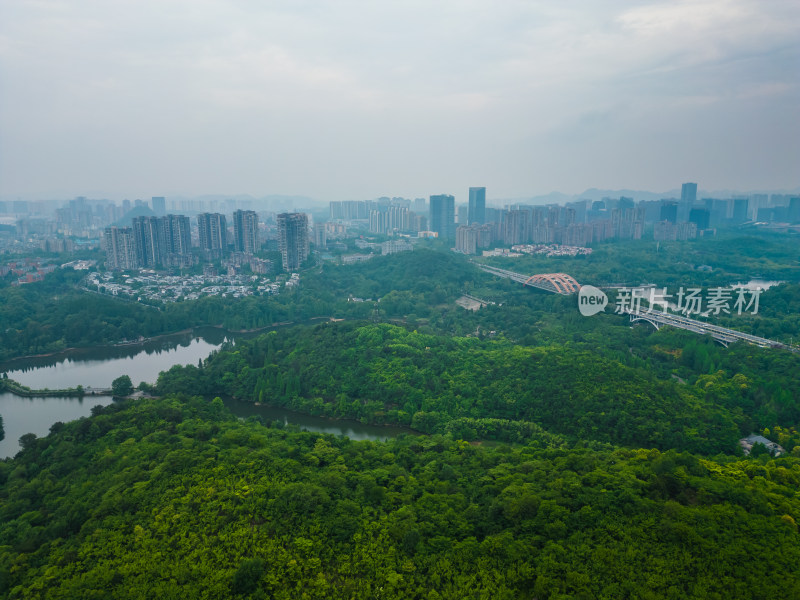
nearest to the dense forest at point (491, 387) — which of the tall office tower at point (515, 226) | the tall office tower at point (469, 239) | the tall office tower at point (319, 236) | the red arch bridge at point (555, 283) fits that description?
the red arch bridge at point (555, 283)

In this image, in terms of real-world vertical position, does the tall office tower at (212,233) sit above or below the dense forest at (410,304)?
above

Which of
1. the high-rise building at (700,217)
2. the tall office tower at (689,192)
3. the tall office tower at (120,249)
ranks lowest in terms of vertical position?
the tall office tower at (120,249)

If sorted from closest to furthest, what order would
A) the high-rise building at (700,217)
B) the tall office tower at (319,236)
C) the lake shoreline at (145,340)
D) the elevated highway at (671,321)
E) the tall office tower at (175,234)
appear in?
1. the elevated highway at (671,321)
2. the lake shoreline at (145,340)
3. the tall office tower at (175,234)
4. the tall office tower at (319,236)
5. the high-rise building at (700,217)

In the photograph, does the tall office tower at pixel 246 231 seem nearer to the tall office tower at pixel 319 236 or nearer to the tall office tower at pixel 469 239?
the tall office tower at pixel 319 236

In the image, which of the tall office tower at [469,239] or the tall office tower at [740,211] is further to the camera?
the tall office tower at [740,211]

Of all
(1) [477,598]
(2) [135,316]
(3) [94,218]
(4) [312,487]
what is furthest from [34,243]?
(1) [477,598]

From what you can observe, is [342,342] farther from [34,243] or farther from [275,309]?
[34,243]
